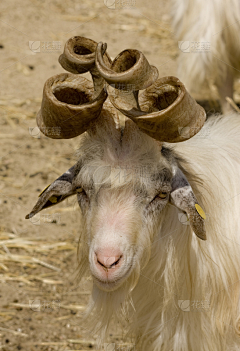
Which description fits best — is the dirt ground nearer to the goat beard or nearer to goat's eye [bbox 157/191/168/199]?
the goat beard

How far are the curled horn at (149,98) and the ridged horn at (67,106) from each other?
0.14m

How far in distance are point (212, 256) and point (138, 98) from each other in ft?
3.41

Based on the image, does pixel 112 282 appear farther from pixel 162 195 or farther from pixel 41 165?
pixel 41 165

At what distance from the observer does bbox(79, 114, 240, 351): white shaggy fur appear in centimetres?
276

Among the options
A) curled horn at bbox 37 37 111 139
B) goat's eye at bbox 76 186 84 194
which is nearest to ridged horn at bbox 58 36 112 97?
curled horn at bbox 37 37 111 139

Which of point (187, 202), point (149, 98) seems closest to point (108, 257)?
point (187, 202)

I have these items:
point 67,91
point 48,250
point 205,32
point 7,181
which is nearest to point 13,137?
point 7,181

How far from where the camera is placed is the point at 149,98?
2525 mm

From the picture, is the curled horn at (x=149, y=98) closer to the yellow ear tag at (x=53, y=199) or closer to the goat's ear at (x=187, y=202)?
the goat's ear at (x=187, y=202)

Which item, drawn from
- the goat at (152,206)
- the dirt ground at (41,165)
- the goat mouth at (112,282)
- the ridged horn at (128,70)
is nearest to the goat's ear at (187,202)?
the goat at (152,206)

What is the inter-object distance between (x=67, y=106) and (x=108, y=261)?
0.79m

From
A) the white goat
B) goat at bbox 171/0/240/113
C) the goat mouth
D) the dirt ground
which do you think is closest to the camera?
the goat mouth

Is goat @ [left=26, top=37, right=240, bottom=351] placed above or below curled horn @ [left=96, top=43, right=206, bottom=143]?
below

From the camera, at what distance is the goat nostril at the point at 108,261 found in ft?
7.36
